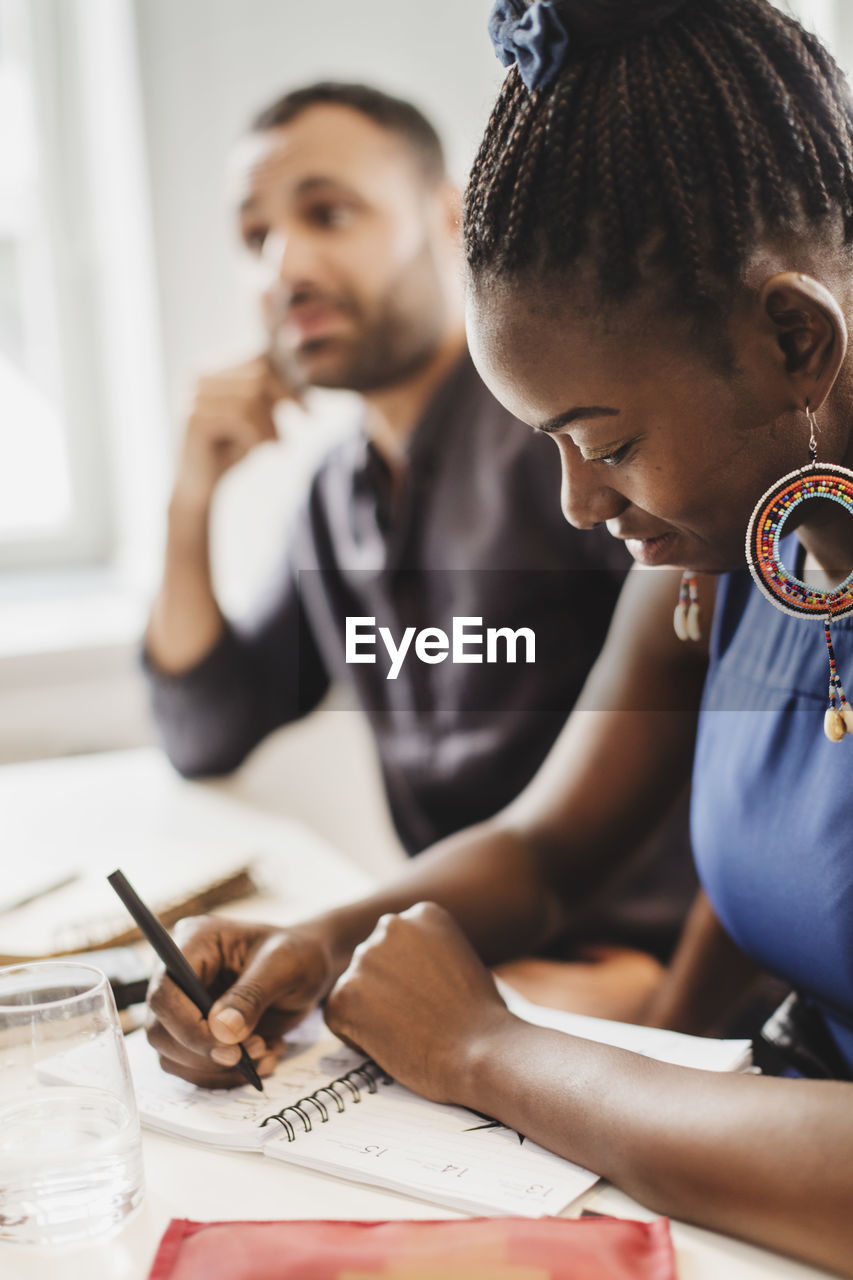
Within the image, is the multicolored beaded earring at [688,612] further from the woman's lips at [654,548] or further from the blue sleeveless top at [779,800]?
the woman's lips at [654,548]

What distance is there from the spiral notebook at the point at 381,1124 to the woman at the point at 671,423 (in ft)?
0.05

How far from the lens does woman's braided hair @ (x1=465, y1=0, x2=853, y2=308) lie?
60cm

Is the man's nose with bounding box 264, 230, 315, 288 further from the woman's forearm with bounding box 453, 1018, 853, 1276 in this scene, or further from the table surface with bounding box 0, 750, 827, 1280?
the woman's forearm with bounding box 453, 1018, 853, 1276

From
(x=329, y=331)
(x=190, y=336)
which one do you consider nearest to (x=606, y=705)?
(x=329, y=331)

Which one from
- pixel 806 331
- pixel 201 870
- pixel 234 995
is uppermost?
pixel 806 331

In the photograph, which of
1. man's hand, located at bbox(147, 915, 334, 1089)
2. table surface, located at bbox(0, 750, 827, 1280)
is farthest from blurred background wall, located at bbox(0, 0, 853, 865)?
man's hand, located at bbox(147, 915, 334, 1089)

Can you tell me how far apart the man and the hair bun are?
0.78 m

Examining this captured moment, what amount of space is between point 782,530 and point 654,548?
0.27 ft

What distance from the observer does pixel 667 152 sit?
0.60 meters

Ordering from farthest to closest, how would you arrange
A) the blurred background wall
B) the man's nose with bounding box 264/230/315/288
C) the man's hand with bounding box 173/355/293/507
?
the blurred background wall
the man's hand with bounding box 173/355/293/507
the man's nose with bounding box 264/230/315/288

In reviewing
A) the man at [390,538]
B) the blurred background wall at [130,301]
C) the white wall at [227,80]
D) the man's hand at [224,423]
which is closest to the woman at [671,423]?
the man at [390,538]

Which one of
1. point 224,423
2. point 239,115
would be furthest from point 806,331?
point 239,115

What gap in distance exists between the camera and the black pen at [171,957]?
A: 2.35 ft

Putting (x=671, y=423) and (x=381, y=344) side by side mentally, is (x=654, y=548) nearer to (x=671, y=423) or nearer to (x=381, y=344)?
(x=671, y=423)
